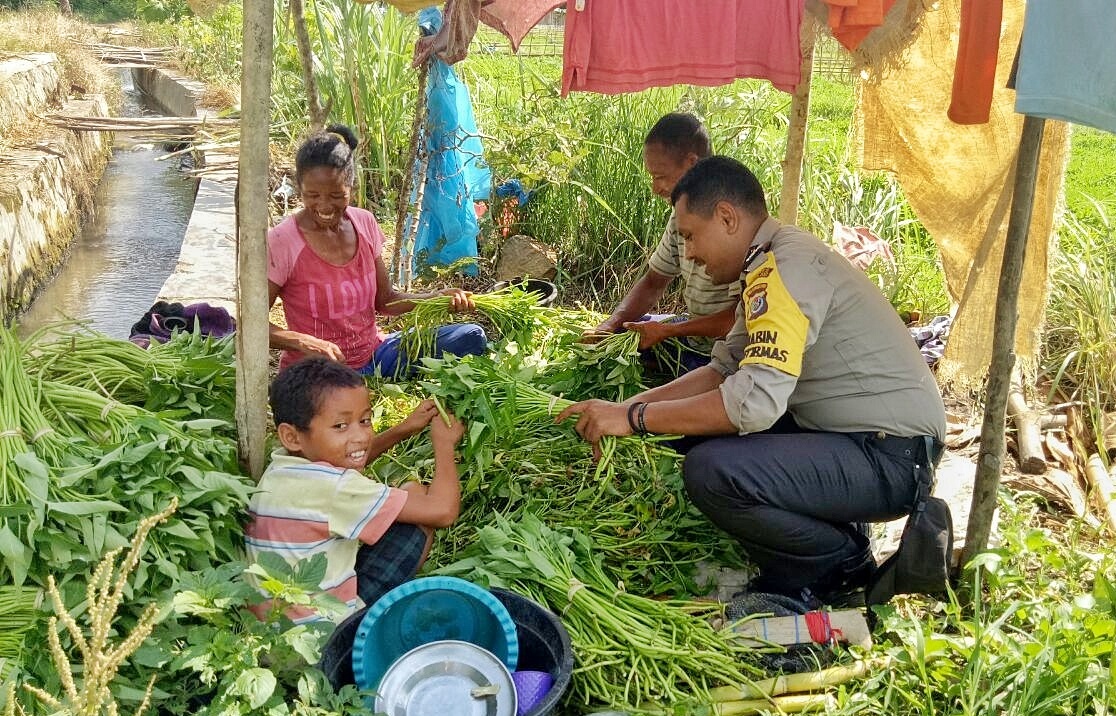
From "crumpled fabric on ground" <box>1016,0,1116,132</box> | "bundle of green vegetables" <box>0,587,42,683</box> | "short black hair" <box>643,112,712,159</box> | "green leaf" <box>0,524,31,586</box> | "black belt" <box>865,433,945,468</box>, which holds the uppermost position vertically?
"crumpled fabric on ground" <box>1016,0,1116,132</box>

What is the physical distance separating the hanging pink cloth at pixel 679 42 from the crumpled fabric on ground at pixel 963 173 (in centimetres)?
42

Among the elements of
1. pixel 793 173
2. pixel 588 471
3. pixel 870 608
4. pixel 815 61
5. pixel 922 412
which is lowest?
pixel 870 608

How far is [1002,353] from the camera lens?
3059 mm

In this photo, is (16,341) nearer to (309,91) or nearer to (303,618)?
(303,618)

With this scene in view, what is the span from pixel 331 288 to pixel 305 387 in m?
1.33

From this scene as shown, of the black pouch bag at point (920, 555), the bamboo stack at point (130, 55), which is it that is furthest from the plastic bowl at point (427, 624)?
the bamboo stack at point (130, 55)

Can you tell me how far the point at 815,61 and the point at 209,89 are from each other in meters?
13.2

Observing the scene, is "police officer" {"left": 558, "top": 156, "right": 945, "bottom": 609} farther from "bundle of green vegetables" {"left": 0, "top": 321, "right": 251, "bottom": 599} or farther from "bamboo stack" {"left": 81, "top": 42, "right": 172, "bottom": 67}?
"bamboo stack" {"left": 81, "top": 42, "right": 172, "bottom": 67}

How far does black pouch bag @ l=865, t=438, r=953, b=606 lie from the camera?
279 centimetres

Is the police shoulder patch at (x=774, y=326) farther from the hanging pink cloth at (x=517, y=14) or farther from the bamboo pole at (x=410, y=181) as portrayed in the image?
the bamboo pole at (x=410, y=181)

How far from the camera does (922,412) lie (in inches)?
117

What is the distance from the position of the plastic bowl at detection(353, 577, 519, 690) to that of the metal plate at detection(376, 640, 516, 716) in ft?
0.30

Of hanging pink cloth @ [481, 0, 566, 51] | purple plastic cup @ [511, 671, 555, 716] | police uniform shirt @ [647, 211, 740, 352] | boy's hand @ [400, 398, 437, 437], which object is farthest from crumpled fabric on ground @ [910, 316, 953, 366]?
purple plastic cup @ [511, 671, 555, 716]

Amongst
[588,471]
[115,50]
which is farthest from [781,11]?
[115,50]
